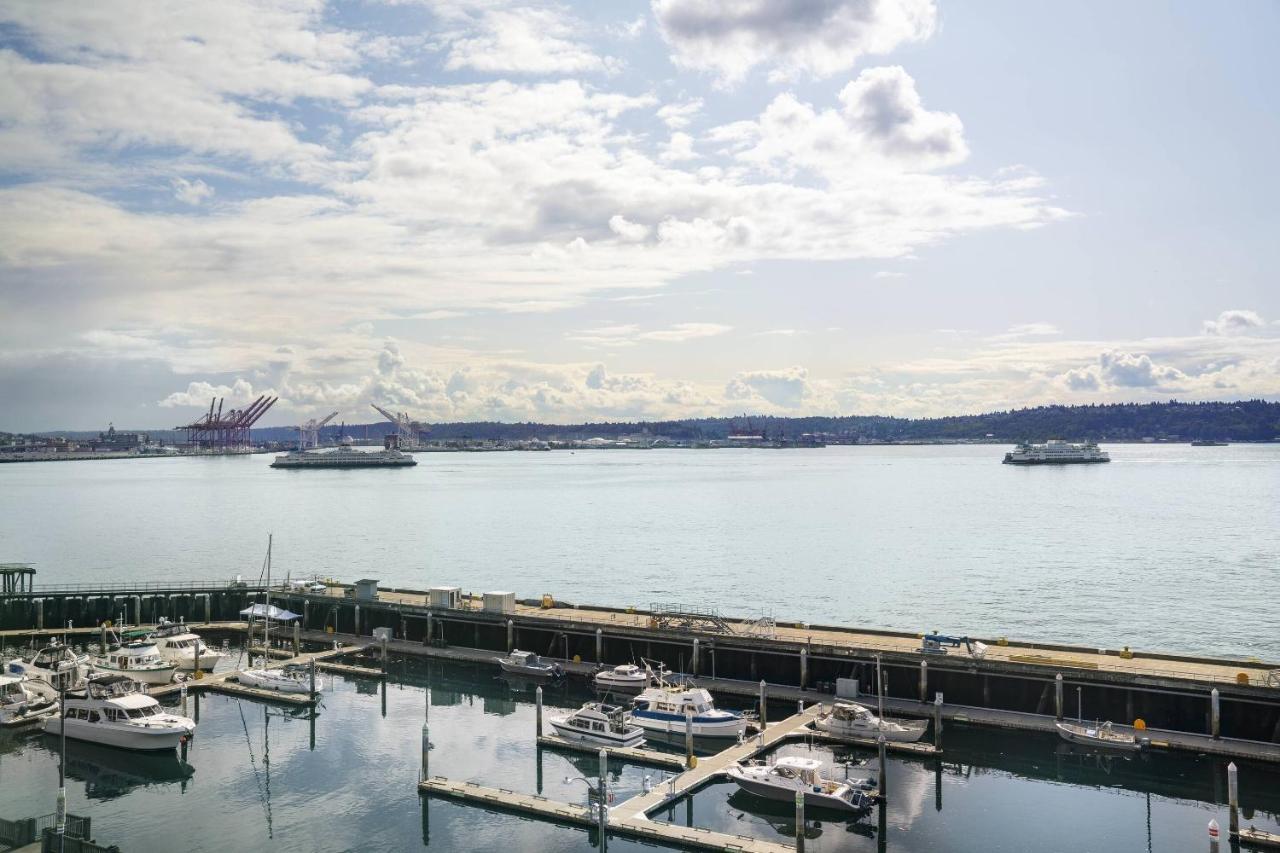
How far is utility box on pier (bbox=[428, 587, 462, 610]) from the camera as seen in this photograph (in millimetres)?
63469

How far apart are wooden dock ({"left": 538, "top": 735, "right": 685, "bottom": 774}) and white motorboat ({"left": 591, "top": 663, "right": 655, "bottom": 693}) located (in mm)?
6489

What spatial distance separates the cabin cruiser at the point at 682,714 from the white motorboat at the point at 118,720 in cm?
2039

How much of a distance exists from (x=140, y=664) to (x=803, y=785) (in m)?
37.0

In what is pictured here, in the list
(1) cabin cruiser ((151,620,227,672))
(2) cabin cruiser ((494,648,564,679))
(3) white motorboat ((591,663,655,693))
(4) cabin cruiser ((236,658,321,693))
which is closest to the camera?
(3) white motorboat ((591,663,655,693))

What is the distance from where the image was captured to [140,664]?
53.8 meters

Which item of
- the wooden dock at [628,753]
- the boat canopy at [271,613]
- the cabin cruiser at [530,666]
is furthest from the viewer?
the boat canopy at [271,613]

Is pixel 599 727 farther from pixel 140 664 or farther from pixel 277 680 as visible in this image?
pixel 140 664

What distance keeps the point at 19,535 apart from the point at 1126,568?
14286cm

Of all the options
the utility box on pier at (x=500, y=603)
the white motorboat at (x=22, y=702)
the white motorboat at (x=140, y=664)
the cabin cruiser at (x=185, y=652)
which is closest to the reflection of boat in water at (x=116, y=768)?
the white motorboat at (x=22, y=702)

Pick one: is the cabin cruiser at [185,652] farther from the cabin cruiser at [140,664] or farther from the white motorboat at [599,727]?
the white motorboat at [599,727]

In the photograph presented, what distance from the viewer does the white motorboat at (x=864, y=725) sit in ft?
139

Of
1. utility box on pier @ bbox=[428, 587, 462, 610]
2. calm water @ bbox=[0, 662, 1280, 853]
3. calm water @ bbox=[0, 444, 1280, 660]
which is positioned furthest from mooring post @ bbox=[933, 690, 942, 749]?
utility box on pier @ bbox=[428, 587, 462, 610]

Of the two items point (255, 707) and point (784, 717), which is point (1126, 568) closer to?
point (784, 717)

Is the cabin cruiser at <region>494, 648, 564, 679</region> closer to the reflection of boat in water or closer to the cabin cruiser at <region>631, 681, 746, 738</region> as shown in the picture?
the cabin cruiser at <region>631, 681, 746, 738</region>
